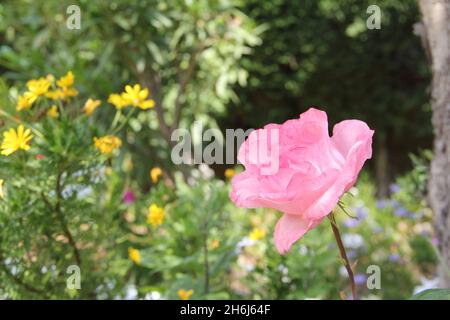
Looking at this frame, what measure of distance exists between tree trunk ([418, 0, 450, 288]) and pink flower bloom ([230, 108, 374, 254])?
30.6 inches

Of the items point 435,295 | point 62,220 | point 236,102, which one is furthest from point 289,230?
point 236,102

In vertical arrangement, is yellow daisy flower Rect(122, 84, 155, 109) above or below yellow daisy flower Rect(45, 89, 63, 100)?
below

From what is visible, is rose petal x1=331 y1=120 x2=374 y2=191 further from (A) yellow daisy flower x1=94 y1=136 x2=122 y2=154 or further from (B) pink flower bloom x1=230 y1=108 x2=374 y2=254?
(A) yellow daisy flower x1=94 y1=136 x2=122 y2=154

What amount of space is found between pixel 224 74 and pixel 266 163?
12.1ft

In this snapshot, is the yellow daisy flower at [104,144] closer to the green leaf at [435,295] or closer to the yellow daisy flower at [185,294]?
the yellow daisy flower at [185,294]

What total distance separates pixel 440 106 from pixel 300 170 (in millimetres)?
863

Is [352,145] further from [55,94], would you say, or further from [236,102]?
[236,102]

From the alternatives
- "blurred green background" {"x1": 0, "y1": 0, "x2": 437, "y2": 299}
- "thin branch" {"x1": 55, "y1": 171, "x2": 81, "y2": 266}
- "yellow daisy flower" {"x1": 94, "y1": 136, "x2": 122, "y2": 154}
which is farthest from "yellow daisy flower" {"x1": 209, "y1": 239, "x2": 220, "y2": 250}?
"yellow daisy flower" {"x1": 94, "y1": 136, "x2": 122, "y2": 154}

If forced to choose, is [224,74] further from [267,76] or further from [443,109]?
[443,109]

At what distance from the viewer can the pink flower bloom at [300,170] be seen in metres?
0.81

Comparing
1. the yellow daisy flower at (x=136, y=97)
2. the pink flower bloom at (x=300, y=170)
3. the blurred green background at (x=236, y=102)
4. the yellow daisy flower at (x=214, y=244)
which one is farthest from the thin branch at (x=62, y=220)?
the pink flower bloom at (x=300, y=170)

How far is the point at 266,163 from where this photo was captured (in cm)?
84

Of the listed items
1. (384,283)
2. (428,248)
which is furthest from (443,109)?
(428,248)

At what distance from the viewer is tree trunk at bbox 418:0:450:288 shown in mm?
1553
